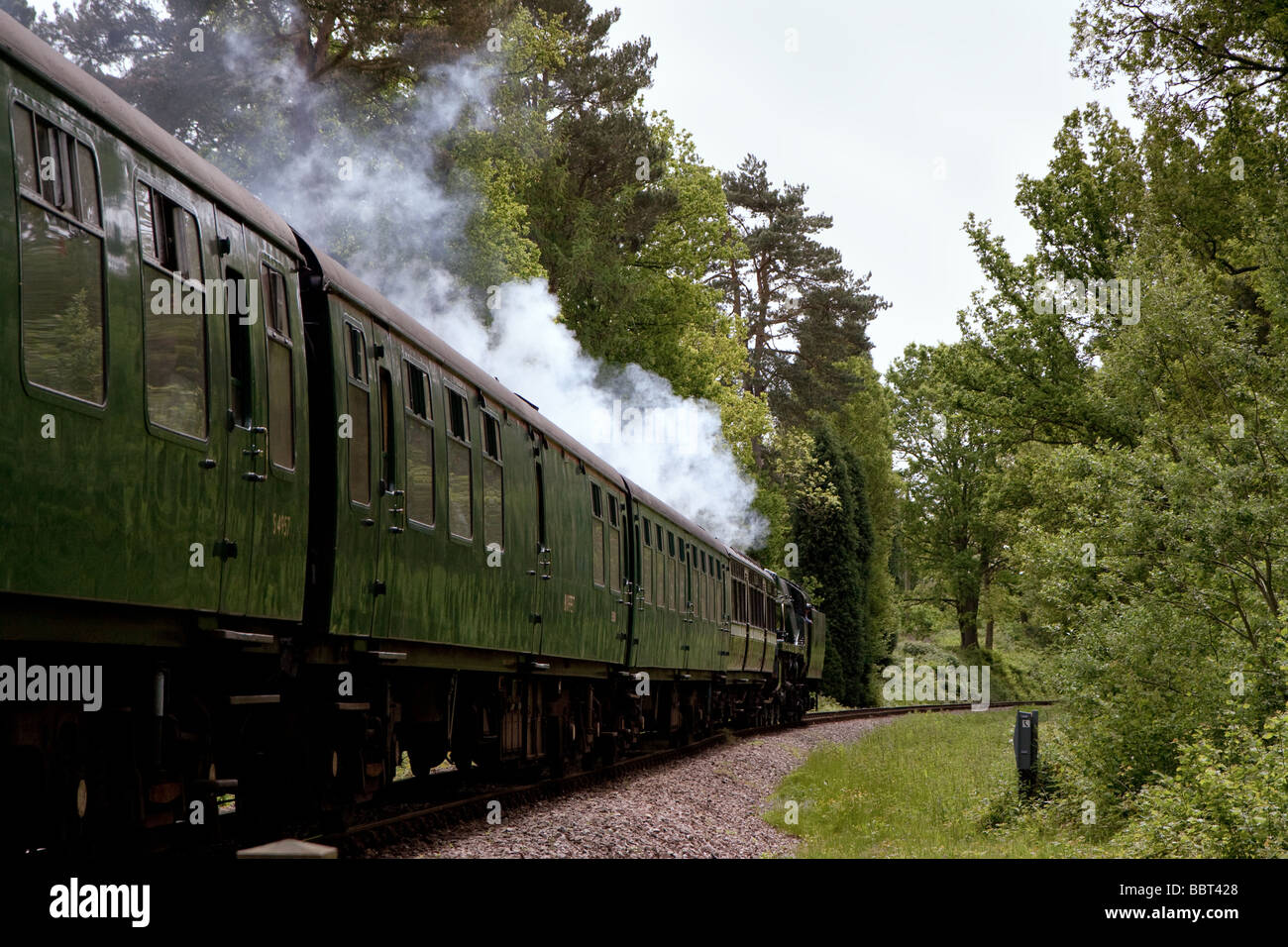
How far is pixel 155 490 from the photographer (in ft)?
17.5

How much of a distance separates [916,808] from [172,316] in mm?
11080

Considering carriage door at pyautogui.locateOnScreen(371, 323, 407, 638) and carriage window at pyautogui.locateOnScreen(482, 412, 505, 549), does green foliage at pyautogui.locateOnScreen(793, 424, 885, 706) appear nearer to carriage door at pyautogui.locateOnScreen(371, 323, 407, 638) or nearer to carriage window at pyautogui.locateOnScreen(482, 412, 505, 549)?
carriage window at pyautogui.locateOnScreen(482, 412, 505, 549)

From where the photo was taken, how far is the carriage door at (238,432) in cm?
606

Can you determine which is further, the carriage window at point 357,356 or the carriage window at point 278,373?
the carriage window at point 357,356

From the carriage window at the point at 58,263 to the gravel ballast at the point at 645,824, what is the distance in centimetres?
426

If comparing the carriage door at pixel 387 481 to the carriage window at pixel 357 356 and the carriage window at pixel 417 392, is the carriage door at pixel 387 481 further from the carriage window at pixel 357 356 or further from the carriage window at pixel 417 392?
the carriage window at pixel 417 392

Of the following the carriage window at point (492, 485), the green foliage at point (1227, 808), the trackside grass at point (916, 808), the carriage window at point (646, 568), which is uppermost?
the carriage window at point (492, 485)

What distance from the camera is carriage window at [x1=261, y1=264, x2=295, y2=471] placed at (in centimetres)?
668

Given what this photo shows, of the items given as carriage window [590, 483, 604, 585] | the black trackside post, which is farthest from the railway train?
the black trackside post

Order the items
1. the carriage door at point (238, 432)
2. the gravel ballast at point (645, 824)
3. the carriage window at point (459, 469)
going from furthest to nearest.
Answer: the carriage window at point (459, 469)
the gravel ballast at point (645, 824)
the carriage door at point (238, 432)

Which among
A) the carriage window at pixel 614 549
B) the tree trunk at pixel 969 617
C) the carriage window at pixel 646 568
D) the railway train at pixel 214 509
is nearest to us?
the railway train at pixel 214 509

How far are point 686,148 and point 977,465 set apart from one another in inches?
895

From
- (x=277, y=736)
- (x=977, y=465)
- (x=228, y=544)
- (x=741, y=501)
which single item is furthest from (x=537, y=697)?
(x=977, y=465)

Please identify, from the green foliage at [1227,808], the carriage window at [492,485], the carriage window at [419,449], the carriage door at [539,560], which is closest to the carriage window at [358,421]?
the carriage window at [419,449]
